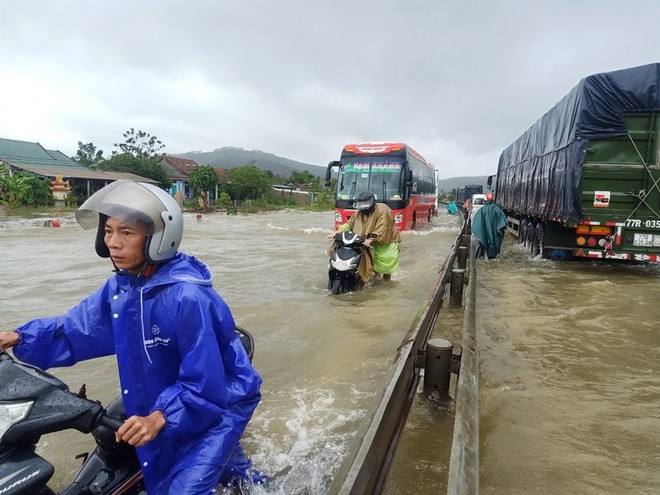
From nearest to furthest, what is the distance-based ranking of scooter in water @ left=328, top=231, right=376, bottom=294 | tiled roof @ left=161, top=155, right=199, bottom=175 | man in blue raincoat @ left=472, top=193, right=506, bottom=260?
1. scooter in water @ left=328, top=231, right=376, bottom=294
2. man in blue raincoat @ left=472, top=193, right=506, bottom=260
3. tiled roof @ left=161, top=155, right=199, bottom=175

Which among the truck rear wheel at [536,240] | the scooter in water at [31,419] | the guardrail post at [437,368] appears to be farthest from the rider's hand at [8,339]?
the truck rear wheel at [536,240]

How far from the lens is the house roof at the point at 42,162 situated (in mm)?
33109

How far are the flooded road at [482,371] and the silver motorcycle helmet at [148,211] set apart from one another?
1.48 m

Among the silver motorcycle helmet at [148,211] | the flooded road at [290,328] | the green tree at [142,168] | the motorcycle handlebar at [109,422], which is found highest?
the green tree at [142,168]

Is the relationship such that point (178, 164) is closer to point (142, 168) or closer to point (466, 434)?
point (142, 168)

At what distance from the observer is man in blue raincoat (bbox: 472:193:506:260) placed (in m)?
10.4

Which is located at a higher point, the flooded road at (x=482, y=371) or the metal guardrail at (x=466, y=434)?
the metal guardrail at (x=466, y=434)

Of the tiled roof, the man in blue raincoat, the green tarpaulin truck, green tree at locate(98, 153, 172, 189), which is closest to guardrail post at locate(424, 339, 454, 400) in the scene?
the green tarpaulin truck

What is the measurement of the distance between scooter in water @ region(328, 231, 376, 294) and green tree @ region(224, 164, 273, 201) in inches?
1434

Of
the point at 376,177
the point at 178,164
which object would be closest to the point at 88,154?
the point at 178,164

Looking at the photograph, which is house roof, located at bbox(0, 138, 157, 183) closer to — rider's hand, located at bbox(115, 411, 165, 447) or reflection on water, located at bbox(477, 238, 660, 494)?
reflection on water, located at bbox(477, 238, 660, 494)

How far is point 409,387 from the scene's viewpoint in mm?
3074

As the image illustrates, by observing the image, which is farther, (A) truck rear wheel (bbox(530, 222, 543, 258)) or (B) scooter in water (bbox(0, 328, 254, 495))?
(A) truck rear wheel (bbox(530, 222, 543, 258))

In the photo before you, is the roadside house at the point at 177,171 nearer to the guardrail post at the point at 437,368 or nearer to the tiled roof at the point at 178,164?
the tiled roof at the point at 178,164
